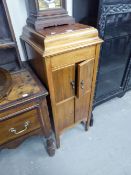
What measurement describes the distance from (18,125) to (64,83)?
0.37 metres

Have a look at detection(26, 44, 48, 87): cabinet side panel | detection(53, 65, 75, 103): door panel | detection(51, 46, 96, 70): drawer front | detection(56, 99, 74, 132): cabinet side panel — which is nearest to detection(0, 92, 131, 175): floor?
detection(56, 99, 74, 132): cabinet side panel

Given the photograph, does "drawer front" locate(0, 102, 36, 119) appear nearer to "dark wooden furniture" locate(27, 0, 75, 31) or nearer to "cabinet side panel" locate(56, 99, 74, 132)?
"cabinet side panel" locate(56, 99, 74, 132)

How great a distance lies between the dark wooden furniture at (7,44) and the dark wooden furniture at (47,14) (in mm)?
144

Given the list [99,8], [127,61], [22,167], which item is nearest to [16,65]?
[99,8]

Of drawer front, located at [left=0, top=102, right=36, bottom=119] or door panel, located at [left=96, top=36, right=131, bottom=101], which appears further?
door panel, located at [left=96, top=36, right=131, bottom=101]

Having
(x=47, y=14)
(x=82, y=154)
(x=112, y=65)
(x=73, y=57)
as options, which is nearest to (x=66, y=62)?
(x=73, y=57)

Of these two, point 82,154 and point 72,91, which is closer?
point 72,91

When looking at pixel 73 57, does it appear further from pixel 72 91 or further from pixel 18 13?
pixel 18 13

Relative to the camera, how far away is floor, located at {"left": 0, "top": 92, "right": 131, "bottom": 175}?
113cm

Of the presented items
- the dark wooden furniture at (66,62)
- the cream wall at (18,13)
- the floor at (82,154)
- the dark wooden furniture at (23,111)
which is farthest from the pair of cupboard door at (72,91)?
the cream wall at (18,13)

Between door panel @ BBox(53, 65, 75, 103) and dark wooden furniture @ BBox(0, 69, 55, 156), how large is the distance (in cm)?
10

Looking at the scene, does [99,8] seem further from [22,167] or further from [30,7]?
[22,167]

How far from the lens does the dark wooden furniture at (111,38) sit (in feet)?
3.13

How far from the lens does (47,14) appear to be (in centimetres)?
85
